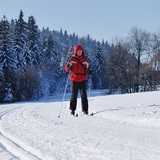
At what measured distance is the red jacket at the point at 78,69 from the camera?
342 inches

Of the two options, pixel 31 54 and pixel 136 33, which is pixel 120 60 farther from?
pixel 31 54

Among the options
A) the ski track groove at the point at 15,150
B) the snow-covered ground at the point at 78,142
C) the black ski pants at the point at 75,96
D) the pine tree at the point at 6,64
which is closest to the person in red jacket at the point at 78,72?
the black ski pants at the point at 75,96

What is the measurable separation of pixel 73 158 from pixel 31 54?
5435 centimetres

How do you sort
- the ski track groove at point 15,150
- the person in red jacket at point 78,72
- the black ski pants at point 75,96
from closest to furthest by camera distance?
the ski track groove at point 15,150
the person in red jacket at point 78,72
the black ski pants at point 75,96

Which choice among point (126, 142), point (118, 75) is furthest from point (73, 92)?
point (118, 75)

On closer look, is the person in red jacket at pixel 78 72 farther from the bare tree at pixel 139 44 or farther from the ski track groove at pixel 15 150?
the bare tree at pixel 139 44

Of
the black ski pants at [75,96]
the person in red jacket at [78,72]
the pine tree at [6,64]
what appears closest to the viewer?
the person in red jacket at [78,72]

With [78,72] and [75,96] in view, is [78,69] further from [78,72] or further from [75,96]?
[75,96]

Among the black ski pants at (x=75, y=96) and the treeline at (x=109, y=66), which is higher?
the treeline at (x=109, y=66)

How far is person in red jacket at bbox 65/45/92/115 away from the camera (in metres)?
8.69

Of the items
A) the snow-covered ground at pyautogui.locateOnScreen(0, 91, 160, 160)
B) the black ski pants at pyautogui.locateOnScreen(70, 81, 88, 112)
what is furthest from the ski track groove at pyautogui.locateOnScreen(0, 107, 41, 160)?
the black ski pants at pyautogui.locateOnScreen(70, 81, 88, 112)

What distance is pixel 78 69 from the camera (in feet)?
28.8

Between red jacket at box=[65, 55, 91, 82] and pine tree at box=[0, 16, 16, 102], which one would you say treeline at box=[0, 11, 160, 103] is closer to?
pine tree at box=[0, 16, 16, 102]

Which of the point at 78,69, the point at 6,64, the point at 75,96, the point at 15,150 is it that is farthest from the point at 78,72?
the point at 6,64
